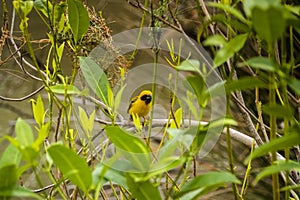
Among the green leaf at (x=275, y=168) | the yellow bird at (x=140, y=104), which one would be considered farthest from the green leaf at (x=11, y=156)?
the yellow bird at (x=140, y=104)

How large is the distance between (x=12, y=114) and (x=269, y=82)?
4.54 feet

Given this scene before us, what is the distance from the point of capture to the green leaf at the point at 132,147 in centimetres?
26

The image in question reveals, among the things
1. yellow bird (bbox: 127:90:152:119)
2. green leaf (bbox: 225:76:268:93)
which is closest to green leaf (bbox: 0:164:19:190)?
green leaf (bbox: 225:76:268:93)

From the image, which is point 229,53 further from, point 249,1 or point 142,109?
point 142,109

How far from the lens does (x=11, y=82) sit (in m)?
1.58

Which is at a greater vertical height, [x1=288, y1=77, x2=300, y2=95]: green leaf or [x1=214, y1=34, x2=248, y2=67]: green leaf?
[x1=214, y1=34, x2=248, y2=67]: green leaf

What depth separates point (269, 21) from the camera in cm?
20

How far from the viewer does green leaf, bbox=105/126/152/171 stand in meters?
0.26

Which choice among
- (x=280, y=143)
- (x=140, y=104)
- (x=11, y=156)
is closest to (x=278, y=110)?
(x=280, y=143)

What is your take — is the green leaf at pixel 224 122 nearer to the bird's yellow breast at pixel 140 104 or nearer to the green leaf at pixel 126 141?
the green leaf at pixel 126 141

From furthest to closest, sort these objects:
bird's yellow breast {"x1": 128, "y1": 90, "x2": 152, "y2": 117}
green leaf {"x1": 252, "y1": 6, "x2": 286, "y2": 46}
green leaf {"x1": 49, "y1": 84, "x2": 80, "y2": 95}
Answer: bird's yellow breast {"x1": 128, "y1": 90, "x2": 152, "y2": 117} < green leaf {"x1": 49, "y1": 84, "x2": 80, "y2": 95} < green leaf {"x1": 252, "y1": 6, "x2": 286, "y2": 46}

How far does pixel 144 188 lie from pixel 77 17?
0.15 meters

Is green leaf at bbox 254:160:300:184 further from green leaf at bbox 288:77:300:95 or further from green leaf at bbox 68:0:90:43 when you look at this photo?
green leaf at bbox 68:0:90:43

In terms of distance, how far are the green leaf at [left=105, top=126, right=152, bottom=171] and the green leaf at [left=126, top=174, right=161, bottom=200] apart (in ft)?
0.04
